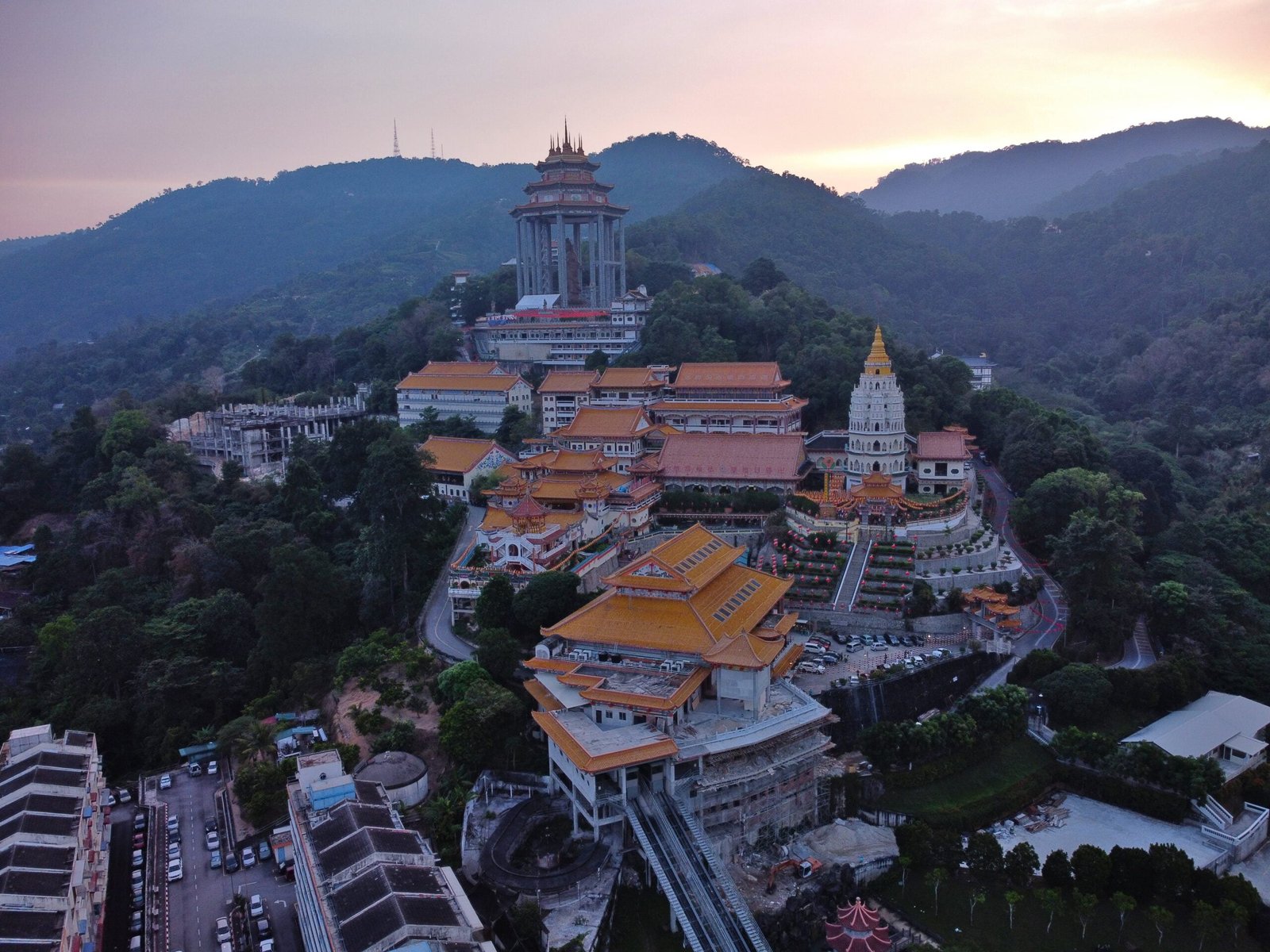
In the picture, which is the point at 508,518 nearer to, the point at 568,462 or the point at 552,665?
the point at 568,462

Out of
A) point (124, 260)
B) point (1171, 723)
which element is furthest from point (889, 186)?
point (1171, 723)

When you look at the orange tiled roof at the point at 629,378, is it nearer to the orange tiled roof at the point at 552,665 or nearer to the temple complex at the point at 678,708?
the temple complex at the point at 678,708

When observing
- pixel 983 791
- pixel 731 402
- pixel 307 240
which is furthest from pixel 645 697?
pixel 307 240

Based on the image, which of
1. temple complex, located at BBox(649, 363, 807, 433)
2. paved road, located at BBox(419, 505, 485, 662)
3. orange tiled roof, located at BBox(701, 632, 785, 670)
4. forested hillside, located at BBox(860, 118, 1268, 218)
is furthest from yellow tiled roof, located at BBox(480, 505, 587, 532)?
forested hillside, located at BBox(860, 118, 1268, 218)

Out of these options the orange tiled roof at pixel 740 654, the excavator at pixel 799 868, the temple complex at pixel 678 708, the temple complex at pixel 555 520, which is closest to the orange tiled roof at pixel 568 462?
the temple complex at pixel 555 520

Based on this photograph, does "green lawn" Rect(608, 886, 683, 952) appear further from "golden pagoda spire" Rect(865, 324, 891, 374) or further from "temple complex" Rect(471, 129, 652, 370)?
"temple complex" Rect(471, 129, 652, 370)

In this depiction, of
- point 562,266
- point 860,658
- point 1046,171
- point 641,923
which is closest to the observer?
point 641,923

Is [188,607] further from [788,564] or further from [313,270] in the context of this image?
[313,270]
